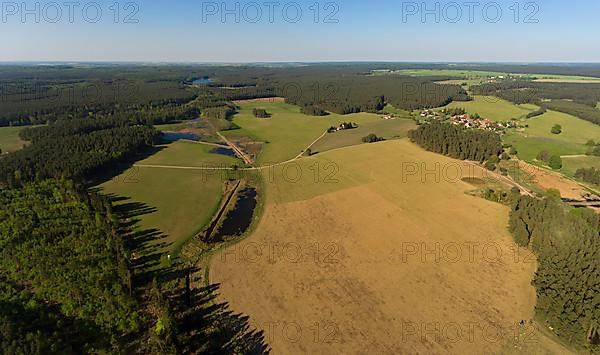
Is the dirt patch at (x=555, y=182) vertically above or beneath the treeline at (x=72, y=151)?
beneath

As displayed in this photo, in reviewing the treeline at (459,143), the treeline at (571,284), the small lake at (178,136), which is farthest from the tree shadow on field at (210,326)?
the small lake at (178,136)

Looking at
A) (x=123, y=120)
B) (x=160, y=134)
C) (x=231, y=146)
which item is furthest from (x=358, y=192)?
(x=123, y=120)

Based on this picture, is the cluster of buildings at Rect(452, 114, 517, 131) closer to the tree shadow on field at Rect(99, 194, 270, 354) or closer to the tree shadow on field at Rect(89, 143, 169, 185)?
the tree shadow on field at Rect(89, 143, 169, 185)

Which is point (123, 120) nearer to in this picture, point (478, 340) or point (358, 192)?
point (358, 192)

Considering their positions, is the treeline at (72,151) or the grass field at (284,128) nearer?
the treeline at (72,151)

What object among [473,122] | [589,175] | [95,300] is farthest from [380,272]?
[473,122]

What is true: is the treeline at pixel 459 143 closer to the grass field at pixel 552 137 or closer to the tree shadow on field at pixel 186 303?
→ the grass field at pixel 552 137
